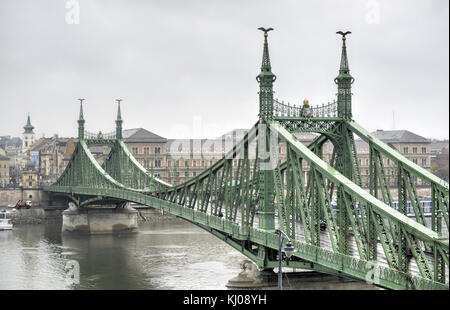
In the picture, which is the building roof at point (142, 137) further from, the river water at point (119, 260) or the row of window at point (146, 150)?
the river water at point (119, 260)

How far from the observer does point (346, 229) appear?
143 ft

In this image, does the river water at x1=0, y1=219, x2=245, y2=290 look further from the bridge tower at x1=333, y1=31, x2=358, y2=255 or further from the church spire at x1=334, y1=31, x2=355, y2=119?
the church spire at x1=334, y1=31, x2=355, y2=119

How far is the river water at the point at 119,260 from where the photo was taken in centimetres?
6669

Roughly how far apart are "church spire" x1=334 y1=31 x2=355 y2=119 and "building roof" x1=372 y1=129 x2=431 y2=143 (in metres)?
111

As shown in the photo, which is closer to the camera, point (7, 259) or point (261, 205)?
point (261, 205)

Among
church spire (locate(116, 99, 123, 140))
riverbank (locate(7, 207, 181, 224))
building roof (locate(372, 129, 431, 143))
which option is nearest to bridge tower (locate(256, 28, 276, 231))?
church spire (locate(116, 99, 123, 140))

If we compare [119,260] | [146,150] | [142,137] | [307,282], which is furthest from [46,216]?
[307,282]

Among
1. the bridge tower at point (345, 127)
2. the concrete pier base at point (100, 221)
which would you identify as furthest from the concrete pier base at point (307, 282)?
the concrete pier base at point (100, 221)

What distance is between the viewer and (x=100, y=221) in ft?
371

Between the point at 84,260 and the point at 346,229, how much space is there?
4564 centimetres

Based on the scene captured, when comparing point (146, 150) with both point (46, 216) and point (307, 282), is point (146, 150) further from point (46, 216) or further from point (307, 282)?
point (307, 282)

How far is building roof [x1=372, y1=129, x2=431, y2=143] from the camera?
6196 inches
